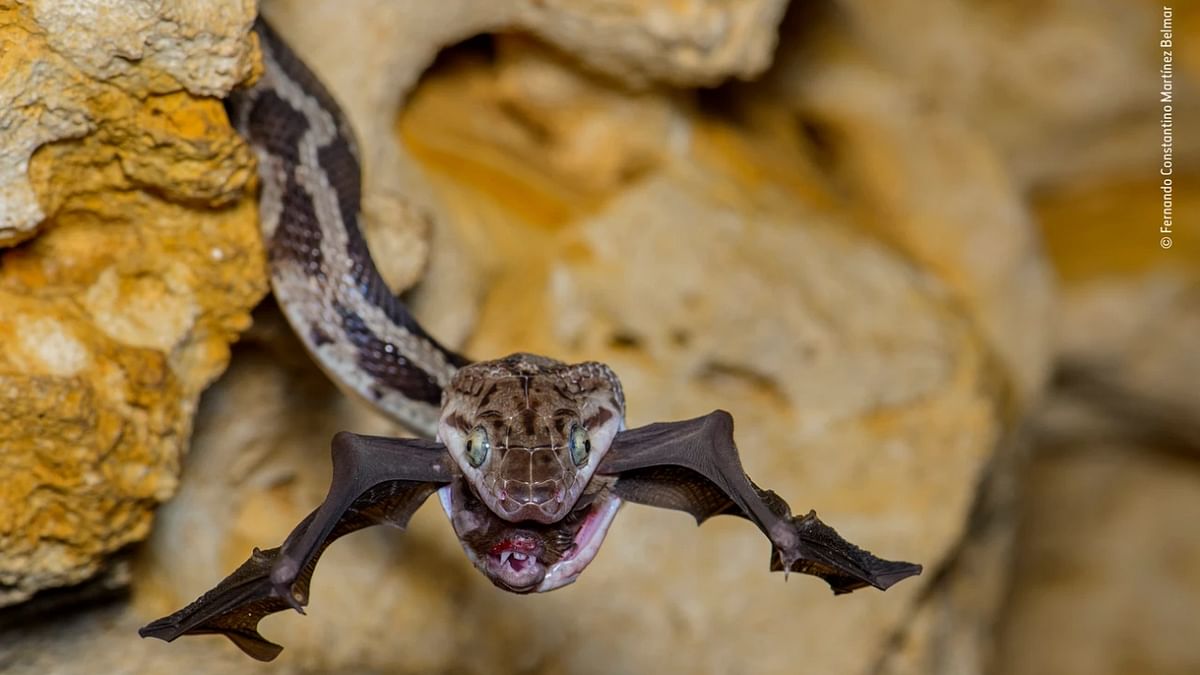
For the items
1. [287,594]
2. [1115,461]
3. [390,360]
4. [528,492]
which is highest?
[528,492]

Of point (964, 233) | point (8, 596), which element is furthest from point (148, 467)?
point (964, 233)

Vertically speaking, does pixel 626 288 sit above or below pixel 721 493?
below

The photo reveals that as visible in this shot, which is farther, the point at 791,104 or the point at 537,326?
the point at 791,104

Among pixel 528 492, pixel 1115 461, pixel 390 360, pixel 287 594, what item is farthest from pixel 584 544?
pixel 1115 461

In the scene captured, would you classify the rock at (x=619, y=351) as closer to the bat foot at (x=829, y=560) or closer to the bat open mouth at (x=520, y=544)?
the bat open mouth at (x=520, y=544)

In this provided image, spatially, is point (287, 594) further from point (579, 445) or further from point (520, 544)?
point (579, 445)

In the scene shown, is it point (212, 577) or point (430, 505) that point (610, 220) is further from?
point (212, 577)
